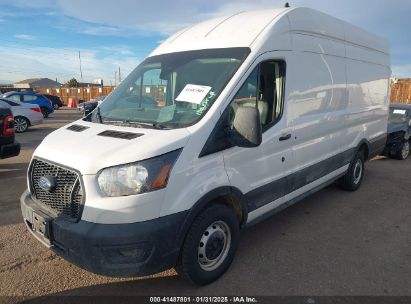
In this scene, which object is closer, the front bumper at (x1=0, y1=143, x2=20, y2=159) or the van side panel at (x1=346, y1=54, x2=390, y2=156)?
the van side panel at (x1=346, y1=54, x2=390, y2=156)

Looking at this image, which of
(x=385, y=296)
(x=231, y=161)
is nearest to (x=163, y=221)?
(x=231, y=161)

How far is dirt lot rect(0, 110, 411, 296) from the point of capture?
3.24 m

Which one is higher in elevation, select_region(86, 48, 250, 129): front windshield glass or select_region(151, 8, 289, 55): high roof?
select_region(151, 8, 289, 55): high roof

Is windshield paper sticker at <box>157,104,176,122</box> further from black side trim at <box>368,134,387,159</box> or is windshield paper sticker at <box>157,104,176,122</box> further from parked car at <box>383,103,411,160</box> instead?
parked car at <box>383,103,411,160</box>

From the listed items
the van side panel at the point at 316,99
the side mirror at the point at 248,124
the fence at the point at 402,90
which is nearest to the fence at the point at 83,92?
the fence at the point at 402,90

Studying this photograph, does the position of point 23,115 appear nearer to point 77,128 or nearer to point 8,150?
point 8,150

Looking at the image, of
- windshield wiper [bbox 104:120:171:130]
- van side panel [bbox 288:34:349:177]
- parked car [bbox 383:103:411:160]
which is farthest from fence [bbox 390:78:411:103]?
windshield wiper [bbox 104:120:171:130]

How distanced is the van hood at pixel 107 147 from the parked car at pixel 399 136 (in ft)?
27.8

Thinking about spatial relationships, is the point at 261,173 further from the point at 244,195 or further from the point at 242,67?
the point at 242,67

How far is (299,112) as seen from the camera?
13.5ft

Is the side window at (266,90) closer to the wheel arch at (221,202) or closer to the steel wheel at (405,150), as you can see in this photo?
the wheel arch at (221,202)

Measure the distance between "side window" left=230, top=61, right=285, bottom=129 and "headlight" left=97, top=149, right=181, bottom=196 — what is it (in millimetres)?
1139

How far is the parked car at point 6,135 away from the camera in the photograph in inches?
257

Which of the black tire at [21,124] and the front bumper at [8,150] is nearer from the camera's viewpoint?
the front bumper at [8,150]
